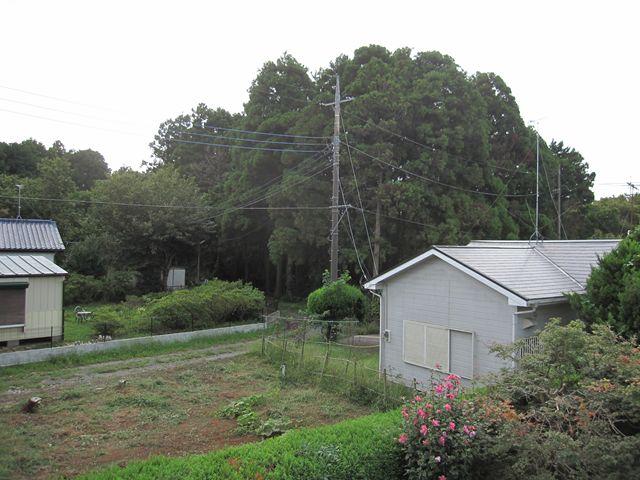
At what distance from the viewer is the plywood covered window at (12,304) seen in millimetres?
14641

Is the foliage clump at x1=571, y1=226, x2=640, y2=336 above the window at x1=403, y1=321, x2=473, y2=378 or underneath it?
above

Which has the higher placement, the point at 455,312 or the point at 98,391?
the point at 455,312

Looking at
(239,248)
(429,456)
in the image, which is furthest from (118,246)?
(429,456)

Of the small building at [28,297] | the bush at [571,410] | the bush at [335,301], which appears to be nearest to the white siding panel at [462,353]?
the bush at [571,410]

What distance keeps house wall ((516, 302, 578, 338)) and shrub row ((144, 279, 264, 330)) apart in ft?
40.9

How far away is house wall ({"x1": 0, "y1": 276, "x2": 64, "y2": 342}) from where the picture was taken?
15.1 m

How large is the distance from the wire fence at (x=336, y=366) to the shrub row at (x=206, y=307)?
149 inches

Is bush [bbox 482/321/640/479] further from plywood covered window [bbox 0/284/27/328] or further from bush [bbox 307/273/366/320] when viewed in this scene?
plywood covered window [bbox 0/284/27/328]

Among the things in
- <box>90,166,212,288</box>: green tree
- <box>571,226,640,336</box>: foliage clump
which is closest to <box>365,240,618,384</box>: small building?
<box>571,226,640,336</box>: foliage clump

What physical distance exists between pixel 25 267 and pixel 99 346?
149 inches

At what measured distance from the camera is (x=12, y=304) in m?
14.9

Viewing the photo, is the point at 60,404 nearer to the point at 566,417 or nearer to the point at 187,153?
the point at 566,417

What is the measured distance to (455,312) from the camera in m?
11.0

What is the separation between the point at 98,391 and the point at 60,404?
997mm
